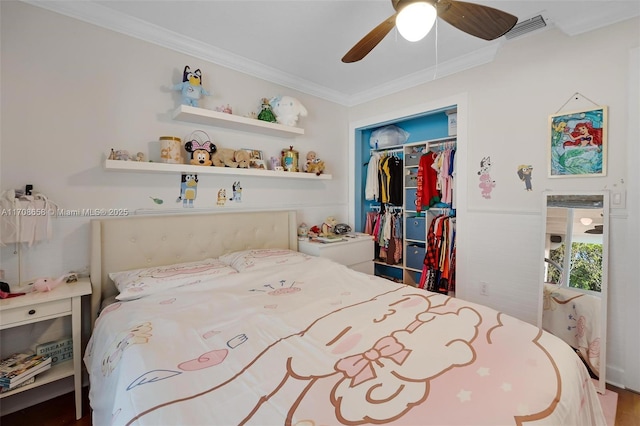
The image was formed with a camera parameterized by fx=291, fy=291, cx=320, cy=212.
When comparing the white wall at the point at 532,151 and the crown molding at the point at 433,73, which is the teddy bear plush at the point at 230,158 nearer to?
the crown molding at the point at 433,73

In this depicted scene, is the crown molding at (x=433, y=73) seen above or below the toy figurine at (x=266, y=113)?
above

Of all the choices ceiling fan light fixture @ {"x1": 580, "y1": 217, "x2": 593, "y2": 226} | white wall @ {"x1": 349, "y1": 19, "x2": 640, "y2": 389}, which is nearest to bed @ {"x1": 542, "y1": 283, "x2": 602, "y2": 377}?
white wall @ {"x1": 349, "y1": 19, "x2": 640, "y2": 389}

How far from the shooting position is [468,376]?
37.3 inches

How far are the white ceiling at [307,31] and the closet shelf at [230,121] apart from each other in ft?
1.72

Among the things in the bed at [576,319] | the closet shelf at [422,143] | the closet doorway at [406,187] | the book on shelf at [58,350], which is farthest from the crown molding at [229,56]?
the book on shelf at [58,350]

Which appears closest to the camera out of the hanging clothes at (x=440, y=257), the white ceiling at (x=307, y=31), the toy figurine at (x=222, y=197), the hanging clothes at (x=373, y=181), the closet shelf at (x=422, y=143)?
the white ceiling at (x=307, y=31)

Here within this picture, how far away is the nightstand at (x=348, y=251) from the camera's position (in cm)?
281

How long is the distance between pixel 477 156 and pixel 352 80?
4.79 ft

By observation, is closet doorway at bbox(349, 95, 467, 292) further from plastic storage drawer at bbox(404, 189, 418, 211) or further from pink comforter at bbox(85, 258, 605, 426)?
pink comforter at bbox(85, 258, 605, 426)

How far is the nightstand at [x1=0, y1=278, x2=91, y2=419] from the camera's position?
1.48 metres

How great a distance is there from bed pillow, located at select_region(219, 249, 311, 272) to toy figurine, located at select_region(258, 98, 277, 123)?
3.99ft

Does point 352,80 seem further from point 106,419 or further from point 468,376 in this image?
point 106,419

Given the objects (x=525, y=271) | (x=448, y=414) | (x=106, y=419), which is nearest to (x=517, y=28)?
(x=525, y=271)

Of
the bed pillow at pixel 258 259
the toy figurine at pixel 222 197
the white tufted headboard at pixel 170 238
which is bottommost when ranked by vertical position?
the bed pillow at pixel 258 259
